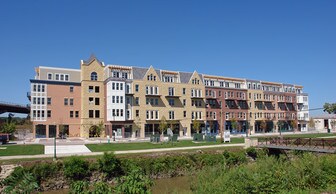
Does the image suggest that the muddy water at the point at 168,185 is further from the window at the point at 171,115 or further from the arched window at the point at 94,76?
the arched window at the point at 94,76

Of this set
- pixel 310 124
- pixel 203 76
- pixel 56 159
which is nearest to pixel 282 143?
pixel 56 159

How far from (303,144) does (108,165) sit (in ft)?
65.3

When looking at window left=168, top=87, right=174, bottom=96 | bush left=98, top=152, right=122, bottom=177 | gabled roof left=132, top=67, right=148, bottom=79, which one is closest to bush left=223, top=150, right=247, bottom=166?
bush left=98, top=152, right=122, bottom=177

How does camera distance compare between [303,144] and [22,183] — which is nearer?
[22,183]

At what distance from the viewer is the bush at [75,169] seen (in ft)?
74.7

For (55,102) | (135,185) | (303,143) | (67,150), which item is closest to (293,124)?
(303,143)

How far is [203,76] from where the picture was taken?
6881 cm

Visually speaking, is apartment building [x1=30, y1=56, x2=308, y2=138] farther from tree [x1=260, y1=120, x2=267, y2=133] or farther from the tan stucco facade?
tree [x1=260, y1=120, x2=267, y2=133]

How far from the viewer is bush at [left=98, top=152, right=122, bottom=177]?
23828mm

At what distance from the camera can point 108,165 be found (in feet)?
78.2

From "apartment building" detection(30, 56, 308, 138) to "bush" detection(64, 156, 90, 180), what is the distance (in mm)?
29815

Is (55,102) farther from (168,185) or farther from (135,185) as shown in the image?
→ (135,185)

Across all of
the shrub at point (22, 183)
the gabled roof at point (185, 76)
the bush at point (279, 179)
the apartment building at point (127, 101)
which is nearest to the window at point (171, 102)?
the apartment building at point (127, 101)

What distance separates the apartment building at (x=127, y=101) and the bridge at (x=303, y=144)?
27330mm
